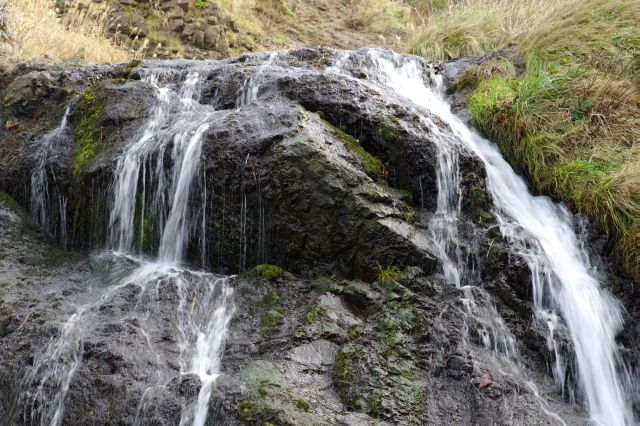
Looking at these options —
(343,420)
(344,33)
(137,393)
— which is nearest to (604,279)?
(343,420)

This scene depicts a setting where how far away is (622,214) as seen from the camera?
441cm

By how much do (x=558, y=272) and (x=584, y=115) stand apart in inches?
74.3

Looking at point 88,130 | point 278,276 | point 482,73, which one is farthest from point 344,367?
point 482,73

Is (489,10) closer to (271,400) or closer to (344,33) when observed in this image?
(344,33)

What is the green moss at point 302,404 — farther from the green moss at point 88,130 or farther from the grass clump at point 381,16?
the grass clump at point 381,16

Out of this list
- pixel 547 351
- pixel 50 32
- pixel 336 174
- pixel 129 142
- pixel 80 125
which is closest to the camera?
pixel 547 351

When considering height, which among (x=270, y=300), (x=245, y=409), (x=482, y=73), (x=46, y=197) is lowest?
(x=245, y=409)

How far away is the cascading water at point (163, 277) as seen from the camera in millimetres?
3289

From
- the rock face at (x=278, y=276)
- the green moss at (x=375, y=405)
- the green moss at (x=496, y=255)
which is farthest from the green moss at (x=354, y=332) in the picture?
the green moss at (x=496, y=255)

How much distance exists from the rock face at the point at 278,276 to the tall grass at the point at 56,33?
2.16 metres

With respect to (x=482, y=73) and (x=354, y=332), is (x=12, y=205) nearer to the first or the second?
(x=354, y=332)

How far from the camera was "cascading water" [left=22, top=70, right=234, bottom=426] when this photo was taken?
329 centimetres

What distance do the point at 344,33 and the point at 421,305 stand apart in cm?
952

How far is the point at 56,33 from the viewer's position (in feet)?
26.1
